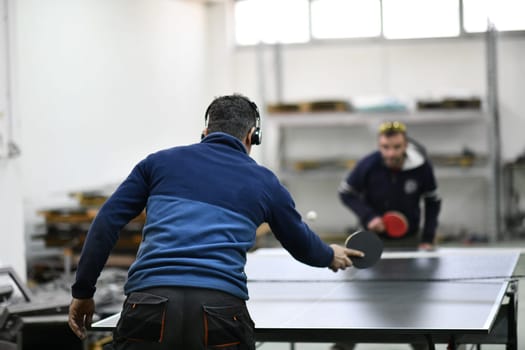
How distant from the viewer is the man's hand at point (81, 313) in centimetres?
286

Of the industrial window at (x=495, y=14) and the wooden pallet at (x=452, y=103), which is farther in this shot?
the industrial window at (x=495, y=14)

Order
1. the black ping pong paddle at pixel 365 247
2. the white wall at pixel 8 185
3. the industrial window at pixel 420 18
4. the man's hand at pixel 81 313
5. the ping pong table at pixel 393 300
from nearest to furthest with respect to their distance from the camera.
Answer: the man's hand at pixel 81 313 → the ping pong table at pixel 393 300 → the black ping pong paddle at pixel 365 247 → the white wall at pixel 8 185 → the industrial window at pixel 420 18

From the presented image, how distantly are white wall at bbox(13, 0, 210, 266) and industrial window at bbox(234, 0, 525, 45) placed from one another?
753 millimetres

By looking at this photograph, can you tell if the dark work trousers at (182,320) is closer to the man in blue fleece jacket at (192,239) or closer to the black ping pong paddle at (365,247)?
the man in blue fleece jacket at (192,239)

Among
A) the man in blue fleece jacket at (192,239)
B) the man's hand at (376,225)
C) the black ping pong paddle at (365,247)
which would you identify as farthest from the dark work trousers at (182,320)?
the man's hand at (376,225)

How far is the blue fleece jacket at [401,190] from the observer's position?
5539 mm

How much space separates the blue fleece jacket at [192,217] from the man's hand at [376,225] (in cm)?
255

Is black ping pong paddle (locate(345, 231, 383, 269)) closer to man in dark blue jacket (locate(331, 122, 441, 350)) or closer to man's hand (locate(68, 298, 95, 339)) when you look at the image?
man's hand (locate(68, 298, 95, 339))

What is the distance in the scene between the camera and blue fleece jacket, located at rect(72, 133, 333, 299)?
104 inches

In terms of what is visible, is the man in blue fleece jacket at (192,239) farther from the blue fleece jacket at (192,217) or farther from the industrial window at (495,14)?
the industrial window at (495,14)

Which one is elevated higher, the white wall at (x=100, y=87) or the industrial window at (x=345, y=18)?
the industrial window at (x=345, y=18)

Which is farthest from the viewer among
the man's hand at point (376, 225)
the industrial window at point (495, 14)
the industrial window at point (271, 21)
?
the industrial window at point (271, 21)

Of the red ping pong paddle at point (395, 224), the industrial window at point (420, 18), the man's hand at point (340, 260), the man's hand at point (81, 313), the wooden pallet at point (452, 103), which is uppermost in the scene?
the industrial window at point (420, 18)

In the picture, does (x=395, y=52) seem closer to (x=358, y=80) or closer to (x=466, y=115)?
(x=358, y=80)
